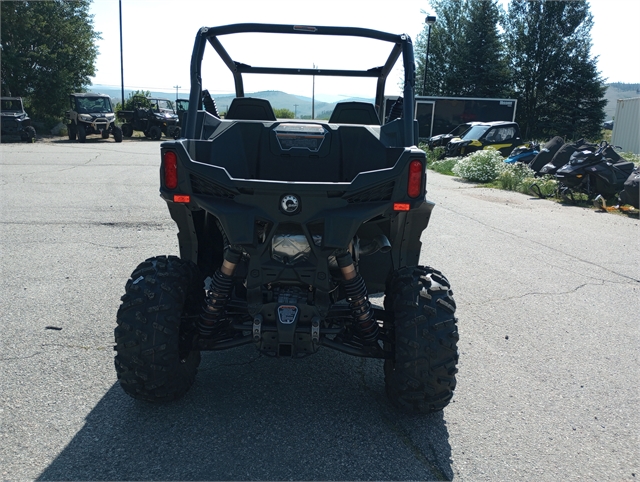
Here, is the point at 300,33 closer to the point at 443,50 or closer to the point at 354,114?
the point at 354,114

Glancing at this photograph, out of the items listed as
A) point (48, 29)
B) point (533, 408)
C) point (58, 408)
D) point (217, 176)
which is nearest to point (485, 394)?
point (533, 408)

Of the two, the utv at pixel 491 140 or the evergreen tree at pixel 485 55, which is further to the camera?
the evergreen tree at pixel 485 55

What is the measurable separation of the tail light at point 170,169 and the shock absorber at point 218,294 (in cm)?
45

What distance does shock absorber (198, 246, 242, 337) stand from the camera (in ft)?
10.2

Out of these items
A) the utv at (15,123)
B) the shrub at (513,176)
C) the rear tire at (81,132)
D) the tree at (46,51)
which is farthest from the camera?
the tree at (46,51)

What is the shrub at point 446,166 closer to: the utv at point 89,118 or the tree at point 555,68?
the utv at point 89,118

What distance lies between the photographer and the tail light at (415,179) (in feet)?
9.90

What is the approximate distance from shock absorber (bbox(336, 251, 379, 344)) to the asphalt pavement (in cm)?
50

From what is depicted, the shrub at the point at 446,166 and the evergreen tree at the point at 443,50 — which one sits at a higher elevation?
the evergreen tree at the point at 443,50

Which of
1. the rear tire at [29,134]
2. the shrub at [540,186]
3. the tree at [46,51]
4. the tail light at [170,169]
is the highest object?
the tree at [46,51]

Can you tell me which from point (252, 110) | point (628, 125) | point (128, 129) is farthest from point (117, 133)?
point (252, 110)

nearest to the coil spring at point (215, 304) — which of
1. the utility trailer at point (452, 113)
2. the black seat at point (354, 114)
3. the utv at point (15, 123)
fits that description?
the black seat at point (354, 114)

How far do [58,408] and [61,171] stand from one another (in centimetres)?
1266

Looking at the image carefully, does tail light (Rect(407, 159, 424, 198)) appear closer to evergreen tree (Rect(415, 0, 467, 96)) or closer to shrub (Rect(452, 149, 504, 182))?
shrub (Rect(452, 149, 504, 182))
